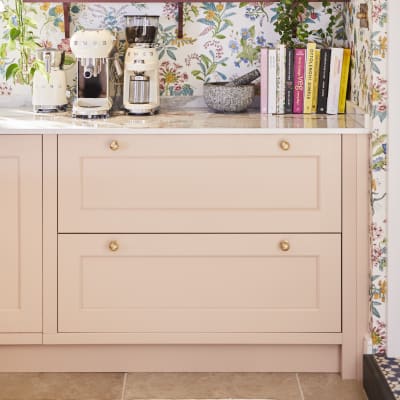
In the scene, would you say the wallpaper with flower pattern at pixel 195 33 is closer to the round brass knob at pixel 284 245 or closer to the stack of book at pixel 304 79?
the stack of book at pixel 304 79

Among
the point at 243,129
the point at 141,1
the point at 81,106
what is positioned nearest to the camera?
the point at 243,129

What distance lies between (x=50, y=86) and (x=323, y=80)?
103 cm

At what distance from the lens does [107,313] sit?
9.84 feet

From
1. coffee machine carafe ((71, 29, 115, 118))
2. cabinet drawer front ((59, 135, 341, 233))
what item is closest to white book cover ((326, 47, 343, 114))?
cabinet drawer front ((59, 135, 341, 233))

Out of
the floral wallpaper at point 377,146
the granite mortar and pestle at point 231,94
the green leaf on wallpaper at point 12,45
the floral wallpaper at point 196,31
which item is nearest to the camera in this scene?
the floral wallpaper at point 377,146

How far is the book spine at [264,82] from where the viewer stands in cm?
331

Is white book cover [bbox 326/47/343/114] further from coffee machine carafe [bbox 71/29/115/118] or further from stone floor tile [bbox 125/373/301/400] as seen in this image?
stone floor tile [bbox 125/373/301/400]

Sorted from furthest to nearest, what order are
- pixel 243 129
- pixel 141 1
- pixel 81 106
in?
pixel 141 1
pixel 81 106
pixel 243 129

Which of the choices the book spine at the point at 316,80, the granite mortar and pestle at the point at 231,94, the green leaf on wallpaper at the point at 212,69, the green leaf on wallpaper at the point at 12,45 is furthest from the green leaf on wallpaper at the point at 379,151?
the green leaf on wallpaper at the point at 12,45

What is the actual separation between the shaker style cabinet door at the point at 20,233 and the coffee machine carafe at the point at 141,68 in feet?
1.64

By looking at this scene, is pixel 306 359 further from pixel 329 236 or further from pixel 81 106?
pixel 81 106

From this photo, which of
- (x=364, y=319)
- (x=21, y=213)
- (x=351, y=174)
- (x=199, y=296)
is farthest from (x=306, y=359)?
(x=21, y=213)

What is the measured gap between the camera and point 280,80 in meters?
3.31

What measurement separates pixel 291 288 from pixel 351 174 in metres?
0.44
